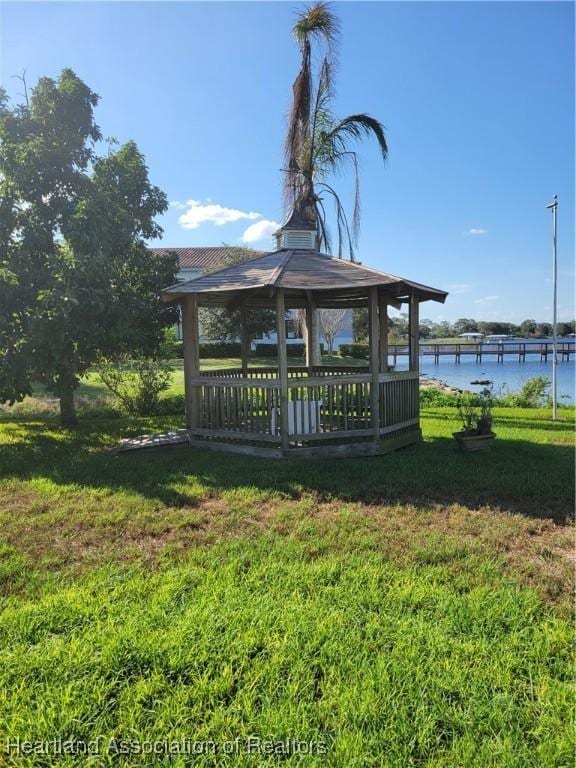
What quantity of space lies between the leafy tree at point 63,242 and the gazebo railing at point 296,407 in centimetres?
211

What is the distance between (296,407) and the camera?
7.04 m

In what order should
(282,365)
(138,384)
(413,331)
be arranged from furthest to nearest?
(138,384) < (413,331) < (282,365)

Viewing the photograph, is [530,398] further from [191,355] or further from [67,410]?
[67,410]

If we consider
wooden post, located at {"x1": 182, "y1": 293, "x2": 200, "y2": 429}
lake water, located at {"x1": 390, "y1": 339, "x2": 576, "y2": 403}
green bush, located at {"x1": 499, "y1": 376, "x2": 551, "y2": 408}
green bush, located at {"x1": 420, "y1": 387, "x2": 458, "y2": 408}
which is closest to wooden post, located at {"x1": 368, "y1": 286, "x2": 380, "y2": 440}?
wooden post, located at {"x1": 182, "y1": 293, "x2": 200, "y2": 429}

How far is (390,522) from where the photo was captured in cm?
439

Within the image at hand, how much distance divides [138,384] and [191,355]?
4742 mm

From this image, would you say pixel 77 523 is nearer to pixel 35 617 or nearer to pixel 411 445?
pixel 35 617

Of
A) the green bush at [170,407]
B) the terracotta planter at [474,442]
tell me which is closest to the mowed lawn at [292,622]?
the terracotta planter at [474,442]

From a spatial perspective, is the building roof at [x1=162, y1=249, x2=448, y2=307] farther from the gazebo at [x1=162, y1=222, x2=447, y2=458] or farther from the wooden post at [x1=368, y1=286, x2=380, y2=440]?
the wooden post at [x1=368, y1=286, x2=380, y2=440]

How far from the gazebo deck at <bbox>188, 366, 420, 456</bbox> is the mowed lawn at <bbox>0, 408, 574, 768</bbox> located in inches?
65.0

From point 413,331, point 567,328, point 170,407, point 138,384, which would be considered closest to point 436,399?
point 413,331

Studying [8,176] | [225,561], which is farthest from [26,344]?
[225,561]

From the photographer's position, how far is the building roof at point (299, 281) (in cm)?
670

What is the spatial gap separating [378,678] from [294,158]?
11671 millimetres
